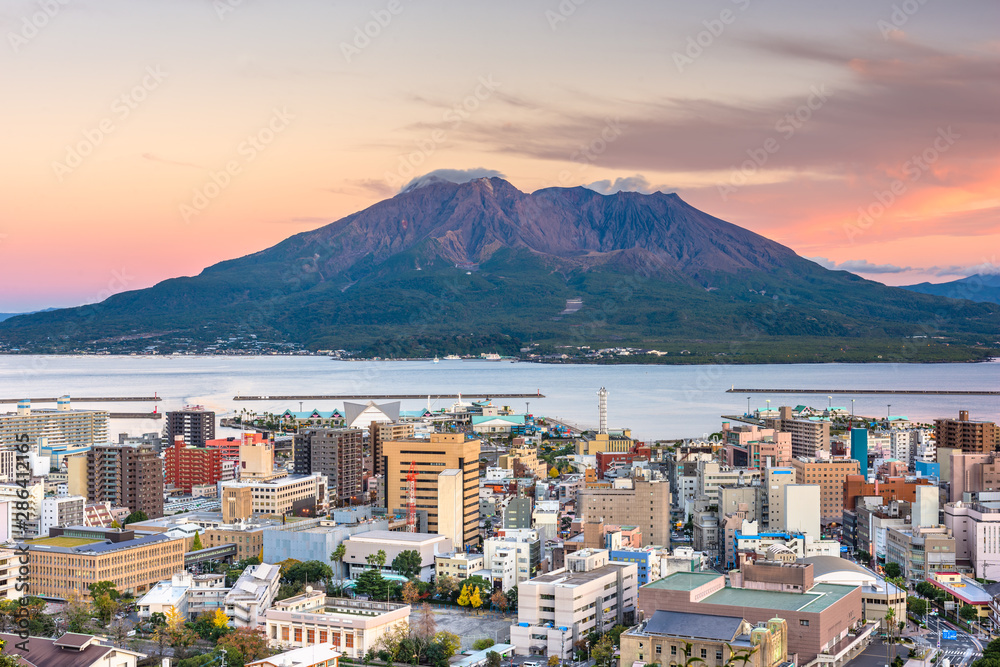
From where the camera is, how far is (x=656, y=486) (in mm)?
15445

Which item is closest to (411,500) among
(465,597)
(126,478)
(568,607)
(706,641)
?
(465,597)

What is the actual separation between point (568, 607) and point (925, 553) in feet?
17.6

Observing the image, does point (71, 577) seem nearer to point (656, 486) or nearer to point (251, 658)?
point (251, 658)

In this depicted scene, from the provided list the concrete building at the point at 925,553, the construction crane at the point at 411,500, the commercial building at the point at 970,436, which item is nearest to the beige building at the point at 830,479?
the concrete building at the point at 925,553

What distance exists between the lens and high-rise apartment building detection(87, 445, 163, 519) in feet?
61.2

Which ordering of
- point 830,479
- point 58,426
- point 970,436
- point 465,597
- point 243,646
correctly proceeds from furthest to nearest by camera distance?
point 58,426 → point 970,436 → point 830,479 → point 465,597 → point 243,646

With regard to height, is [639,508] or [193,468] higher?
[639,508]

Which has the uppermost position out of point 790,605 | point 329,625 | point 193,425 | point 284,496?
point 193,425

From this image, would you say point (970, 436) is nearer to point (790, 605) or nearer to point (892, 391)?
point (790, 605)

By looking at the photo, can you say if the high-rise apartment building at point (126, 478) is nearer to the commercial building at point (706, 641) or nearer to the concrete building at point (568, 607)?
the concrete building at point (568, 607)

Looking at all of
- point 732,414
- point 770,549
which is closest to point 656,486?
point 770,549

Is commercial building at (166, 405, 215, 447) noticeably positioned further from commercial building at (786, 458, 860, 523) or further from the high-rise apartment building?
commercial building at (786, 458, 860, 523)

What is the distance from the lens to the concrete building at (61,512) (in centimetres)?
1652

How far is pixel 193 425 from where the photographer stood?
1039 inches
